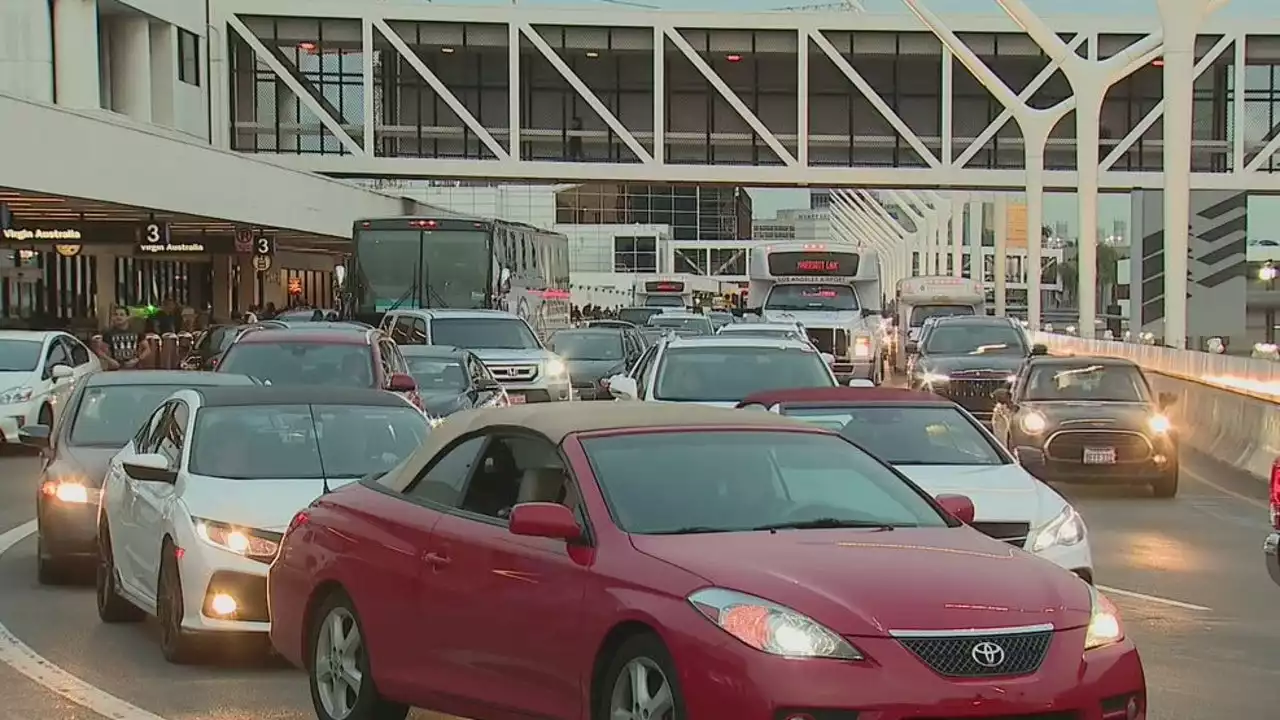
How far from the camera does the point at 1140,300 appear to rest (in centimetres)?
6769

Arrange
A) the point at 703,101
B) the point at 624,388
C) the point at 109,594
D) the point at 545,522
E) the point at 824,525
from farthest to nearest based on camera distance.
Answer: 1. the point at 703,101
2. the point at 624,388
3. the point at 109,594
4. the point at 824,525
5. the point at 545,522

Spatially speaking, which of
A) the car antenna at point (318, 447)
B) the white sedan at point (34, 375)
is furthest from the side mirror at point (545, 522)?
the white sedan at point (34, 375)

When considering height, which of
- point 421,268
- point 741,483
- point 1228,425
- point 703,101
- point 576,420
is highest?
point 703,101

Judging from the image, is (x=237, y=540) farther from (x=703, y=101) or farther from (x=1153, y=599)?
(x=703, y=101)

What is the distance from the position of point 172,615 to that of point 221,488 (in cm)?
74

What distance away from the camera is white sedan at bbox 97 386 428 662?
10.3 metres

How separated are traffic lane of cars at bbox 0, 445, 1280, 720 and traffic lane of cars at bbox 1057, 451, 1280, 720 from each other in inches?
0.4

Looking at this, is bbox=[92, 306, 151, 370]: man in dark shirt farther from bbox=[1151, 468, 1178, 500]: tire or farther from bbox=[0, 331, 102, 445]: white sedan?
bbox=[1151, 468, 1178, 500]: tire

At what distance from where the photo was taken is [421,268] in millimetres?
41156

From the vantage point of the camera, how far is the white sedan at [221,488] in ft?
33.7

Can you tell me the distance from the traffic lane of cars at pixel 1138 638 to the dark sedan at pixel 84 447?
13.5 inches

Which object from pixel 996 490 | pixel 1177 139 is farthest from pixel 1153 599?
pixel 1177 139

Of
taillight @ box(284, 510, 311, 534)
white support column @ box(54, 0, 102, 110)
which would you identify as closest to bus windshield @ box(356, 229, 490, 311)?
white support column @ box(54, 0, 102, 110)

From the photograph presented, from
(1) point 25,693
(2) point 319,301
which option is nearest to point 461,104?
(2) point 319,301
